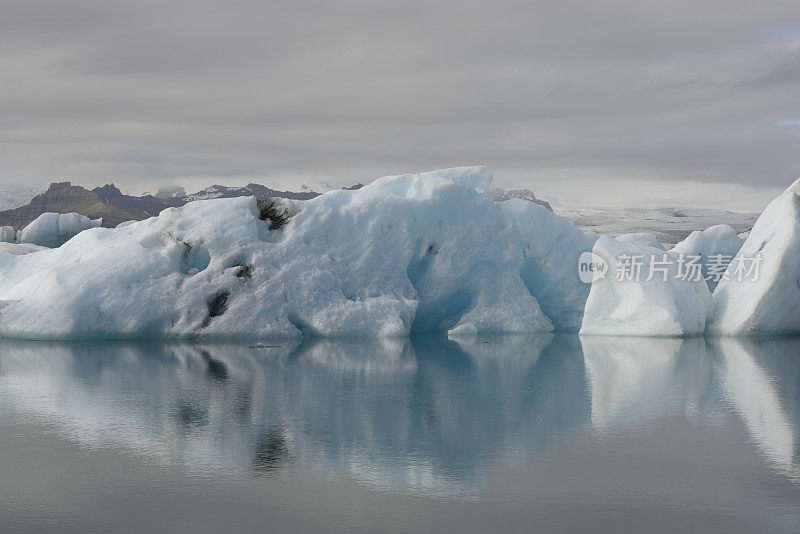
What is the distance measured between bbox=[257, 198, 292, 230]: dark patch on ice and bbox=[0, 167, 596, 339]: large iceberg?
0.05 m

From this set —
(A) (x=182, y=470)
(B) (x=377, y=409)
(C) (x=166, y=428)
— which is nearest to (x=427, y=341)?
(B) (x=377, y=409)

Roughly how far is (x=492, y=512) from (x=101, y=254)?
2120cm

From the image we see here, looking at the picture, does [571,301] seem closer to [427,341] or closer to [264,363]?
[427,341]

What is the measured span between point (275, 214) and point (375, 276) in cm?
379

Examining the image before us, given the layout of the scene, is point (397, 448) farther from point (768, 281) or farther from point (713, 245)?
point (713, 245)

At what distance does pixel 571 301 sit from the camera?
107 ft

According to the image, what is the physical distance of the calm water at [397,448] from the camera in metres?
7.42

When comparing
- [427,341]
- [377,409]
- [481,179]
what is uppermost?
[481,179]

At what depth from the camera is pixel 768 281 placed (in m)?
27.1

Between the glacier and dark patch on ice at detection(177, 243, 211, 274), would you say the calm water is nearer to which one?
the glacier

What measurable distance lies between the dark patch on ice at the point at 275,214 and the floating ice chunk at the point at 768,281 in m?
14.8

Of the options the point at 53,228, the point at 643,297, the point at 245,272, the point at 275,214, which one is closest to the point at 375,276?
the point at 275,214

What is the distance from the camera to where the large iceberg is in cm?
2492

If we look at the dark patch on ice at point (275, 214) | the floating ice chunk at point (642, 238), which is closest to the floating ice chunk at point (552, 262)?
the floating ice chunk at point (642, 238)
